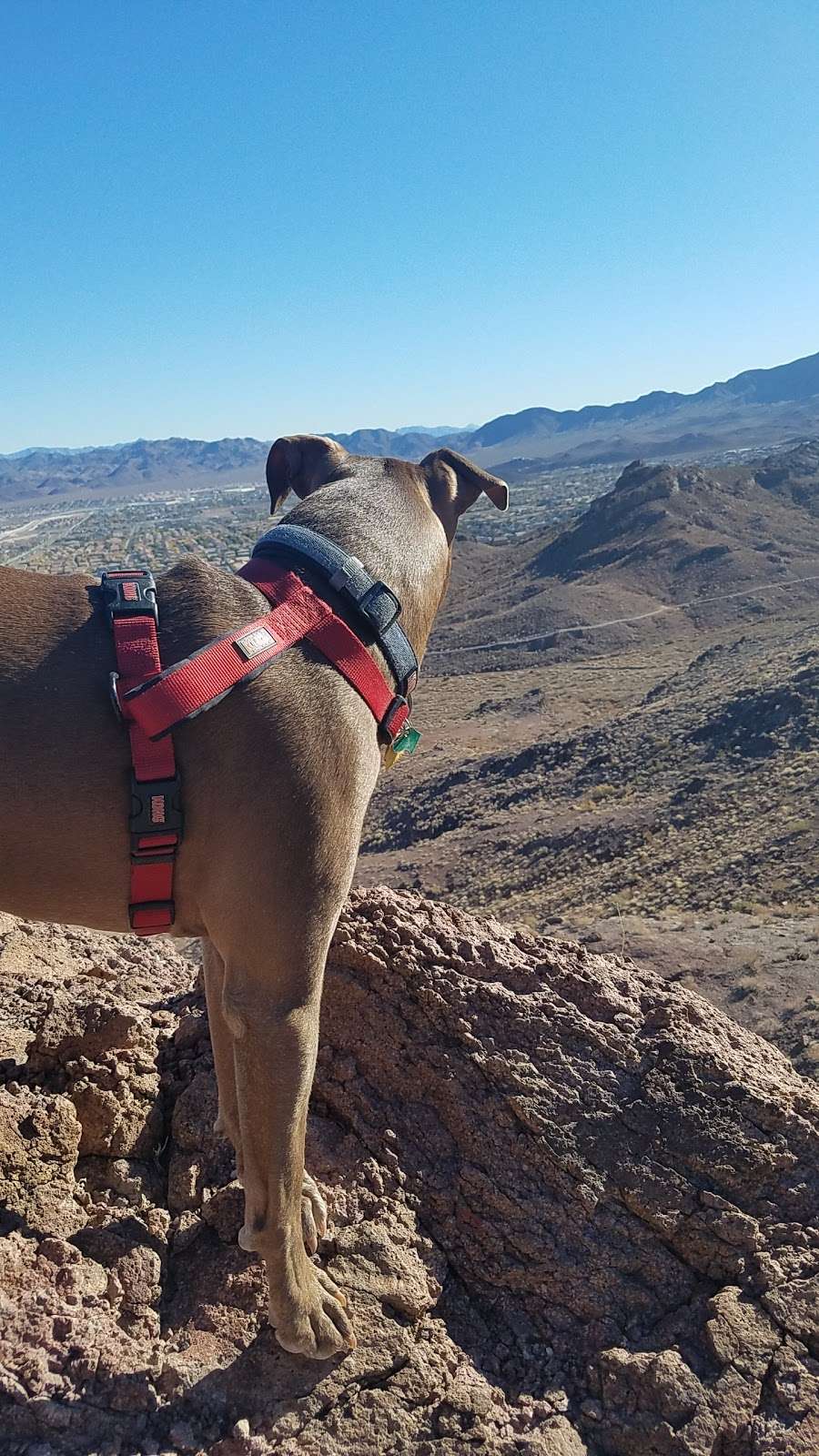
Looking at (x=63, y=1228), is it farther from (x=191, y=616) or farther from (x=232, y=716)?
(x=191, y=616)

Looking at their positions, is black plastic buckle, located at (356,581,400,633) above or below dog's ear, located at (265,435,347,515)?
below

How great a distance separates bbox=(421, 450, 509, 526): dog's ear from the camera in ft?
12.9

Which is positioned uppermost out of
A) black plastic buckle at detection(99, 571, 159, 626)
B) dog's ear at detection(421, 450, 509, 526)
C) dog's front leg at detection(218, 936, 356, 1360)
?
dog's ear at detection(421, 450, 509, 526)

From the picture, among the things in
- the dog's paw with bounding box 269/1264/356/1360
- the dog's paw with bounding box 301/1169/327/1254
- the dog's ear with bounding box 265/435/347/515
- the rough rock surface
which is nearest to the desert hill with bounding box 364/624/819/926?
the rough rock surface

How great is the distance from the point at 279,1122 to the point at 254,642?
1331 mm

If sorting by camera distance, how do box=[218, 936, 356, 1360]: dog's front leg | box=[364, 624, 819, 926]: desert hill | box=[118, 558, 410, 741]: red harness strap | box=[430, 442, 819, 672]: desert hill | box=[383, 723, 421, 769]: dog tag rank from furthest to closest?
box=[430, 442, 819, 672]: desert hill → box=[364, 624, 819, 926]: desert hill → box=[383, 723, 421, 769]: dog tag → box=[218, 936, 356, 1360]: dog's front leg → box=[118, 558, 410, 741]: red harness strap

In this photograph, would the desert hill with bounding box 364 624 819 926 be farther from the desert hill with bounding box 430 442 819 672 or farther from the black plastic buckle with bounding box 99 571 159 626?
the desert hill with bounding box 430 442 819 672

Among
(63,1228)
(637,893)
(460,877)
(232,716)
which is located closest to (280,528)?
(232,716)

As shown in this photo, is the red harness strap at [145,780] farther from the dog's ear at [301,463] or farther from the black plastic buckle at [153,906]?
the dog's ear at [301,463]

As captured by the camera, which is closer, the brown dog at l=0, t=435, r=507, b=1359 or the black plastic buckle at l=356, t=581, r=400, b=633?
the brown dog at l=0, t=435, r=507, b=1359

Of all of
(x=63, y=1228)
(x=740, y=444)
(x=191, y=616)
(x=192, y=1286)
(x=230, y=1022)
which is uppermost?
(x=740, y=444)

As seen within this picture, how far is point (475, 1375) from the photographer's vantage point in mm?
2926

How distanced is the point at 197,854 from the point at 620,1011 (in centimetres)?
212

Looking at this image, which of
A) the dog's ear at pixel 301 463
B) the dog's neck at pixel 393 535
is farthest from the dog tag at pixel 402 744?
the dog's ear at pixel 301 463
